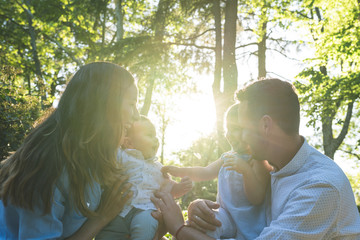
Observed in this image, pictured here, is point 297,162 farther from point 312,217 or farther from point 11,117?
point 11,117

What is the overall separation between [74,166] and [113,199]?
449 mm

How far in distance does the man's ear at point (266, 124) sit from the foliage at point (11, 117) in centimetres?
392

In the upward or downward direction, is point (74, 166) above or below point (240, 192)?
above

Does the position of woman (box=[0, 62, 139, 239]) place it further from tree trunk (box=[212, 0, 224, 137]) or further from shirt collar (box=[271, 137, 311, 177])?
tree trunk (box=[212, 0, 224, 137])

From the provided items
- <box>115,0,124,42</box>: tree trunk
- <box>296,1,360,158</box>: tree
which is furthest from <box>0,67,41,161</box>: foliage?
<box>296,1,360,158</box>: tree

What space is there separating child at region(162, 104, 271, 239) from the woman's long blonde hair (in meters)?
1.04

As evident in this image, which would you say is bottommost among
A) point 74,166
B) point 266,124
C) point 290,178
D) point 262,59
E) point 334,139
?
point 334,139

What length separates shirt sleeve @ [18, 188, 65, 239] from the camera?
1.69 m

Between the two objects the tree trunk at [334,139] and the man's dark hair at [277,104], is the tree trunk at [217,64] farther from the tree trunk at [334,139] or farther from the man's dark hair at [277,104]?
the tree trunk at [334,139]

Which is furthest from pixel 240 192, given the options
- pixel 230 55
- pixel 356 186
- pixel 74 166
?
pixel 356 186

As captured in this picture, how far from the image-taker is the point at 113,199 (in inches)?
84.5

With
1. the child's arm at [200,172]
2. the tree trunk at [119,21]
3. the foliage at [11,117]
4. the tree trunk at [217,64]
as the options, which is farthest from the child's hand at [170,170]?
the tree trunk at [119,21]

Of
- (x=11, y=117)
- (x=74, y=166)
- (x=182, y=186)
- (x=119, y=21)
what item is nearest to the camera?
(x=74, y=166)

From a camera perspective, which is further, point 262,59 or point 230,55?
point 262,59
